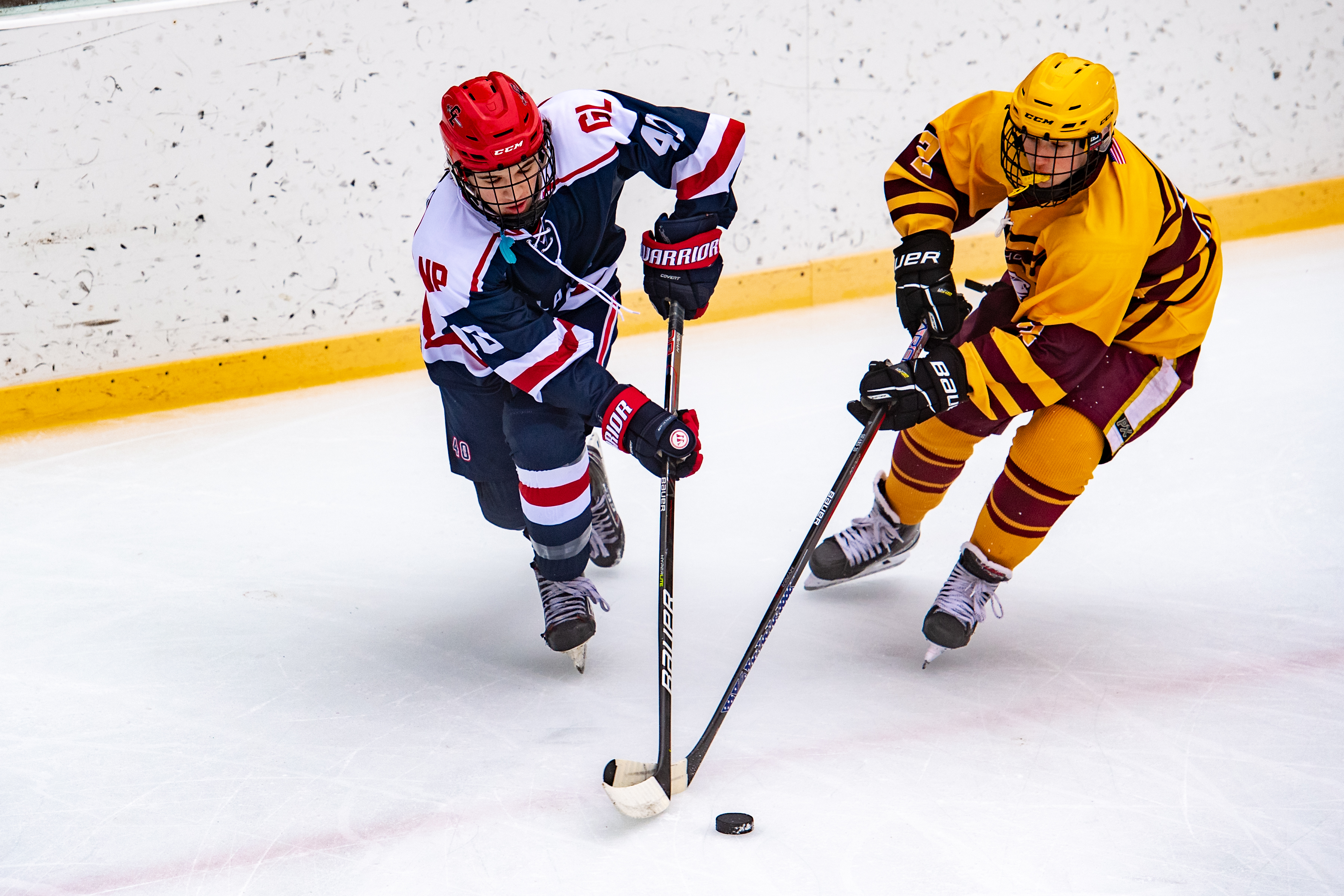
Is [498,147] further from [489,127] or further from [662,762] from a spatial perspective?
[662,762]

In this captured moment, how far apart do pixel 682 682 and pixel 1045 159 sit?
3.42 ft

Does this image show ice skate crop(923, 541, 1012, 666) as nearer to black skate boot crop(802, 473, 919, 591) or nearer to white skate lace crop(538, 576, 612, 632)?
black skate boot crop(802, 473, 919, 591)

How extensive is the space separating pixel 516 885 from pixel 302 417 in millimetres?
2101

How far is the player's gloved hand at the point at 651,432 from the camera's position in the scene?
5.77 ft

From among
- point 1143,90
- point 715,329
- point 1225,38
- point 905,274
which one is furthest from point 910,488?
point 1225,38

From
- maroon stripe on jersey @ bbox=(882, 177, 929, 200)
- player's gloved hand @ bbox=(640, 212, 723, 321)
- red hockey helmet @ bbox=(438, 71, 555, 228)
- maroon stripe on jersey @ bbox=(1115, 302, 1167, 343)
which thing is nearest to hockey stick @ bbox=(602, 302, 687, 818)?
player's gloved hand @ bbox=(640, 212, 723, 321)

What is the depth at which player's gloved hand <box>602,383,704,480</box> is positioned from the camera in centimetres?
176

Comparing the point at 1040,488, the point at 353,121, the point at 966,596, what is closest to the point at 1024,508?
the point at 1040,488

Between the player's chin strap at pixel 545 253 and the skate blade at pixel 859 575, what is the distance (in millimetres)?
688

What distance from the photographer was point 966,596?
79.2 inches

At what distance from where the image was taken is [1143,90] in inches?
167

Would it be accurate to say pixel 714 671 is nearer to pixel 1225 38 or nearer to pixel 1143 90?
pixel 1143 90

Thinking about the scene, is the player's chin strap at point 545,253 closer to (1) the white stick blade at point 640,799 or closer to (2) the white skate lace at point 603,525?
(2) the white skate lace at point 603,525

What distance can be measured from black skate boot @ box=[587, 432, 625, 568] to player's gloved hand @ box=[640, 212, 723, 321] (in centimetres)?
41
